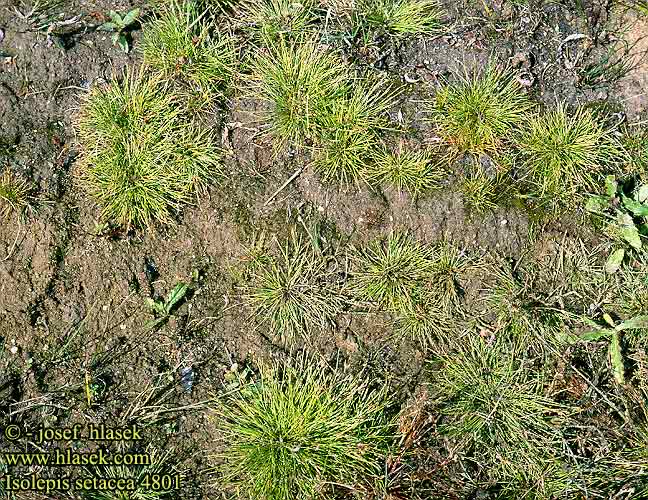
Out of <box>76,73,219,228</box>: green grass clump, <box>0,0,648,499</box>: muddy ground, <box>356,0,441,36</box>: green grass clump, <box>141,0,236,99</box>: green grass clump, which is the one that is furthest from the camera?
<box>356,0,441,36</box>: green grass clump

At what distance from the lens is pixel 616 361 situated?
9.20 feet

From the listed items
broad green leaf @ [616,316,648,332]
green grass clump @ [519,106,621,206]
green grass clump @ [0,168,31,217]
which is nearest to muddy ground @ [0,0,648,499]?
green grass clump @ [0,168,31,217]

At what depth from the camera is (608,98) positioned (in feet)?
10.3

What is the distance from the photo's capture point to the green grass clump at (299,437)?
257cm

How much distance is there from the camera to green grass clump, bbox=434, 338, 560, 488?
2.70 metres

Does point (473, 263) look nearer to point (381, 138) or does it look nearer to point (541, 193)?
point (541, 193)

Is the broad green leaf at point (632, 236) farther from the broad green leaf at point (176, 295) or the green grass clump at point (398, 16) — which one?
the broad green leaf at point (176, 295)

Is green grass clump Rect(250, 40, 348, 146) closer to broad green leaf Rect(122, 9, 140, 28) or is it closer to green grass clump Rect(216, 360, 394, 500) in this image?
broad green leaf Rect(122, 9, 140, 28)

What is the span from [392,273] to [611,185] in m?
1.08

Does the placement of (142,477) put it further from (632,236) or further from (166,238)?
(632,236)

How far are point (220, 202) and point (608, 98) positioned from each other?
190 cm

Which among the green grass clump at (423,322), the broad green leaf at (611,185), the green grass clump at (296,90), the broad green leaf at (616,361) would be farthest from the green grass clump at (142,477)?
the broad green leaf at (611,185)

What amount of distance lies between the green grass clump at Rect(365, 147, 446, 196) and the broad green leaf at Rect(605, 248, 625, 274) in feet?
2.75

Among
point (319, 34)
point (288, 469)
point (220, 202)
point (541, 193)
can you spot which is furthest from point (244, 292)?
point (541, 193)
